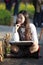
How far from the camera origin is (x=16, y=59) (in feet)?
25.8

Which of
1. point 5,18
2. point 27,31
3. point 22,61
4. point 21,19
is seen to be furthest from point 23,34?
point 5,18

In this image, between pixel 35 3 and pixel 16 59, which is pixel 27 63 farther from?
pixel 35 3

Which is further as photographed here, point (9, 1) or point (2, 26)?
point (9, 1)

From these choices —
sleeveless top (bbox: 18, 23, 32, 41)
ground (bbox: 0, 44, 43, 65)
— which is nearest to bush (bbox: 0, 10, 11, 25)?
sleeveless top (bbox: 18, 23, 32, 41)

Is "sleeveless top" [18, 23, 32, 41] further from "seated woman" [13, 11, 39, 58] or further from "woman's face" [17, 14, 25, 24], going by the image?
"woman's face" [17, 14, 25, 24]

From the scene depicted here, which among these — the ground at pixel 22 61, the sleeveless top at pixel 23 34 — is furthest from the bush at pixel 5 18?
the ground at pixel 22 61

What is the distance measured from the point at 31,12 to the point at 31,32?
1119cm

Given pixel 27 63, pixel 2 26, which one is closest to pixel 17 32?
pixel 27 63

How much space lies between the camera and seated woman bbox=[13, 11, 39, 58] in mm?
7871

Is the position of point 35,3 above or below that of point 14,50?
above

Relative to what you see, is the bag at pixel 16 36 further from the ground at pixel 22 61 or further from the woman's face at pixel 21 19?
the ground at pixel 22 61

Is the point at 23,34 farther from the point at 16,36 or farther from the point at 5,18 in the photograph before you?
the point at 5,18

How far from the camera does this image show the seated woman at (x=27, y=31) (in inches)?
310

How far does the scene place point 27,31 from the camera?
793 centimetres
